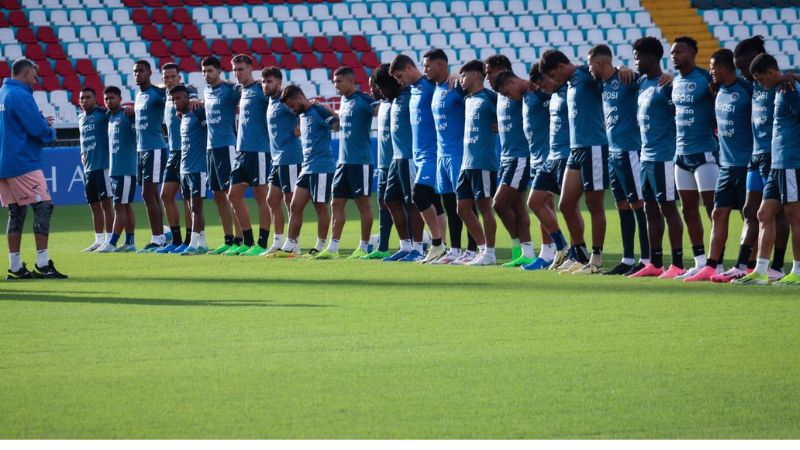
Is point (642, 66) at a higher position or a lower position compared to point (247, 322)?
higher

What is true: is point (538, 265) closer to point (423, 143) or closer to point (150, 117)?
point (423, 143)

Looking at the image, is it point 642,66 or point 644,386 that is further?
point 642,66

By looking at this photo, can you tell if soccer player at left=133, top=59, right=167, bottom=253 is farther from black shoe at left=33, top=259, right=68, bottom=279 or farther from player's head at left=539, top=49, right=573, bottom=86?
player's head at left=539, top=49, right=573, bottom=86

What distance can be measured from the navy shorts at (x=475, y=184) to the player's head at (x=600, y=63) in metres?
1.77

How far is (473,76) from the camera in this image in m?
14.2

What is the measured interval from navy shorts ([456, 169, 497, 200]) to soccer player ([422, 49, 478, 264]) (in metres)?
0.22

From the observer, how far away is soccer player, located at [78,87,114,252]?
1803 cm

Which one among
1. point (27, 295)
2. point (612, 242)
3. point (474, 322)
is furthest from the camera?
point (612, 242)

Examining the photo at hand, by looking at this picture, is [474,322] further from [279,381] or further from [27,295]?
[27,295]

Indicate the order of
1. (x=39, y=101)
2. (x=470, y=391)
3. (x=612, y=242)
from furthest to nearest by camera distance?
(x=39, y=101), (x=612, y=242), (x=470, y=391)

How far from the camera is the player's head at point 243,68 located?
53.7 ft
